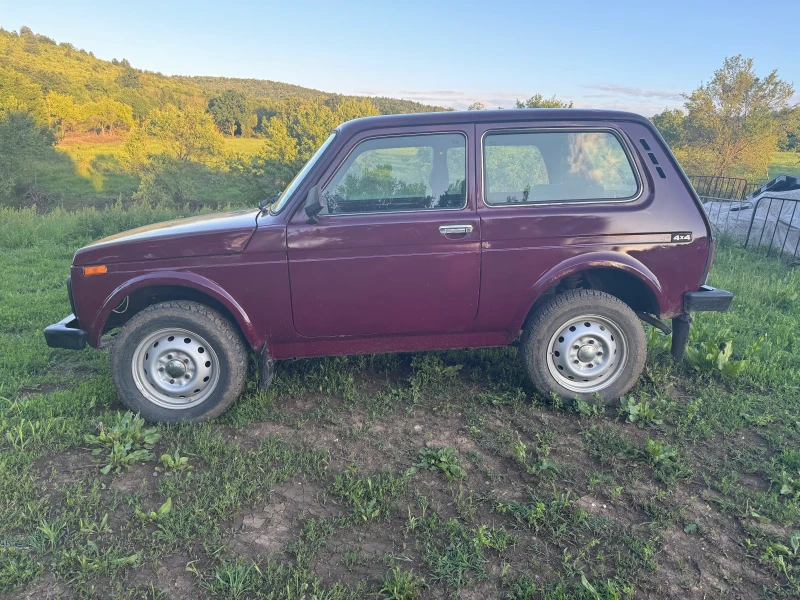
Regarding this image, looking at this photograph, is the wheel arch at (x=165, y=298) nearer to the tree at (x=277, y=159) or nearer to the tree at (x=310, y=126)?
the tree at (x=310, y=126)

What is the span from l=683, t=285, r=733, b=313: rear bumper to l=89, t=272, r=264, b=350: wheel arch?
10.3 feet

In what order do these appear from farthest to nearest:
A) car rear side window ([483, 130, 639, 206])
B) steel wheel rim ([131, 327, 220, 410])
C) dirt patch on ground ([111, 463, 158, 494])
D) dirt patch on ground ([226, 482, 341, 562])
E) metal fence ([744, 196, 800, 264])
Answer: metal fence ([744, 196, 800, 264]) → car rear side window ([483, 130, 639, 206]) → steel wheel rim ([131, 327, 220, 410]) → dirt patch on ground ([111, 463, 158, 494]) → dirt patch on ground ([226, 482, 341, 562])

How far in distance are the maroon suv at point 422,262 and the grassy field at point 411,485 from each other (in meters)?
0.42

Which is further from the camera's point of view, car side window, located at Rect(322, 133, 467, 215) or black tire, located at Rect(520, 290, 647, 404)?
black tire, located at Rect(520, 290, 647, 404)

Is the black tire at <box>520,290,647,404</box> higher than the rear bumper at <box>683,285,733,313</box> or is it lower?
lower

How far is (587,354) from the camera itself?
4.13 metres

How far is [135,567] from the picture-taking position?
8.36 ft

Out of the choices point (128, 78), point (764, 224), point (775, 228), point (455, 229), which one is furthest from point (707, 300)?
point (128, 78)

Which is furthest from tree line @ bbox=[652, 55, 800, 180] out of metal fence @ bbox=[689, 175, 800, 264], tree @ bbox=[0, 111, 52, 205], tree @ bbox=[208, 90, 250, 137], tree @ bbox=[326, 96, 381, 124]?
tree @ bbox=[208, 90, 250, 137]

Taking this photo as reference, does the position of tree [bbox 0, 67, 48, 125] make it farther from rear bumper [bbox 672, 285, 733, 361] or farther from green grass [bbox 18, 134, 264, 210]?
rear bumper [bbox 672, 285, 733, 361]

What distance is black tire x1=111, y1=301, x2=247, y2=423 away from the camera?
384 centimetres

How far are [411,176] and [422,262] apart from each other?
0.65m

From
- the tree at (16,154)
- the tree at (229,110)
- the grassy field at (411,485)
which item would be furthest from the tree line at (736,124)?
the tree at (229,110)

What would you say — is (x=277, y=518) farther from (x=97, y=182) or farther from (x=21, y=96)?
(x=21, y=96)
